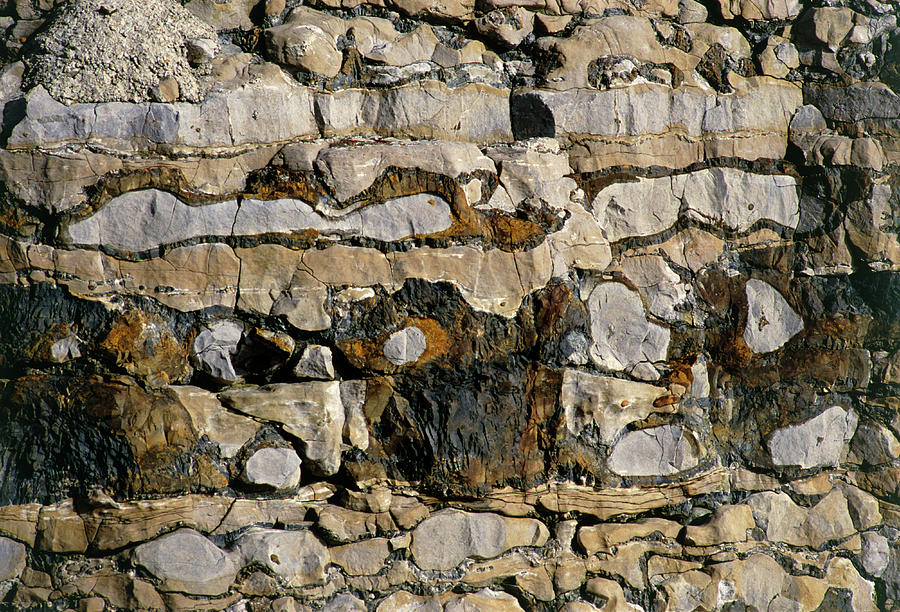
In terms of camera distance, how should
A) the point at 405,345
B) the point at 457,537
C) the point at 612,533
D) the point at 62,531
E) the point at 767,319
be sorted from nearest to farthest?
1. the point at 62,531
2. the point at 405,345
3. the point at 457,537
4. the point at 612,533
5. the point at 767,319

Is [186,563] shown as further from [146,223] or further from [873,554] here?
[873,554]

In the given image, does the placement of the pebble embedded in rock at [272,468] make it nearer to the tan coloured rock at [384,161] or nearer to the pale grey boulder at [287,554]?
the pale grey boulder at [287,554]

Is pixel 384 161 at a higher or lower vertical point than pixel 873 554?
higher

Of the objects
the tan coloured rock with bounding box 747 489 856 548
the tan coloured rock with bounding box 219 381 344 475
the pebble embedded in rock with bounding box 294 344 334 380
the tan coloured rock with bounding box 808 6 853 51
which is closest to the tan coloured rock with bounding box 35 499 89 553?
the tan coloured rock with bounding box 219 381 344 475

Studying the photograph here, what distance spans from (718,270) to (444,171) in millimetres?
1287

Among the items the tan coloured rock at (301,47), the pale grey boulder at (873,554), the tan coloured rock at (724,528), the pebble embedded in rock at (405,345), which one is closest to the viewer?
the pebble embedded in rock at (405,345)

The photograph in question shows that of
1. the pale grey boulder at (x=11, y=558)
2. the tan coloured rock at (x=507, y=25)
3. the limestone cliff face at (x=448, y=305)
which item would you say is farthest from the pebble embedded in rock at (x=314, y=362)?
the tan coloured rock at (x=507, y=25)

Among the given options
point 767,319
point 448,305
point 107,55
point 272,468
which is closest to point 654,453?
point 767,319

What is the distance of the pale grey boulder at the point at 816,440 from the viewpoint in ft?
9.26

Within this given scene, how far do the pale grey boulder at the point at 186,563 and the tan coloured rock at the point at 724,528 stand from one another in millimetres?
1912

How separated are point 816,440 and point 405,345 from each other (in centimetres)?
196

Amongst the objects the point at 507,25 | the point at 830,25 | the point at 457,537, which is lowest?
the point at 457,537

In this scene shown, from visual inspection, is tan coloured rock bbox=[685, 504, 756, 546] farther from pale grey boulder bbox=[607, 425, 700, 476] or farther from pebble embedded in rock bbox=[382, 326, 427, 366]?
pebble embedded in rock bbox=[382, 326, 427, 366]

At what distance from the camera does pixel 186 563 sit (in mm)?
2307
